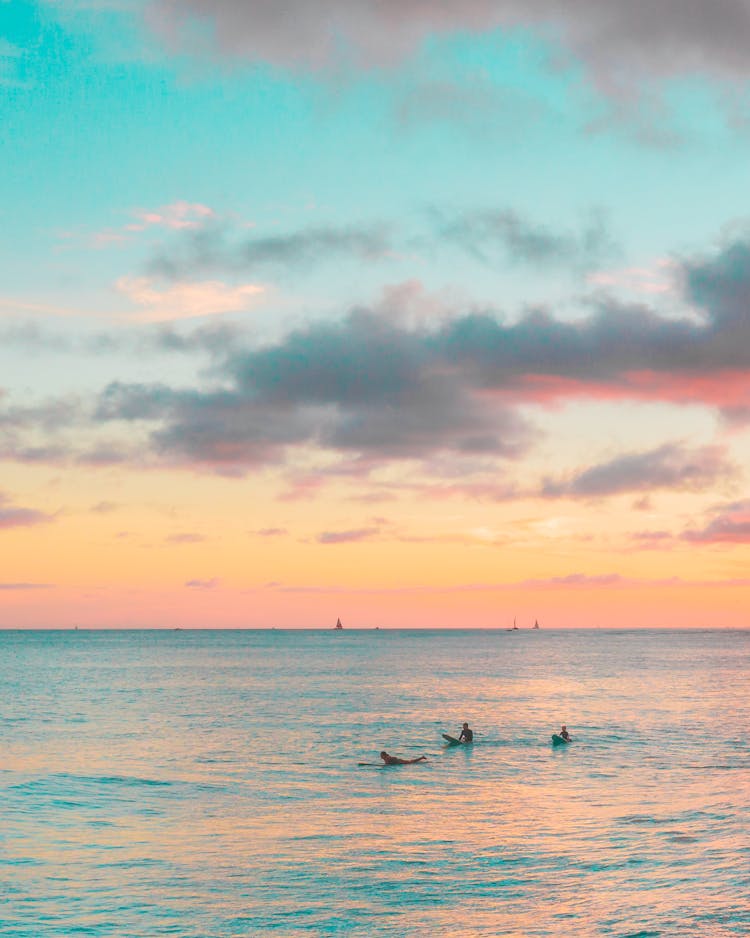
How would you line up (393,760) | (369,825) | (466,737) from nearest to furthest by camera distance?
(369,825)
(393,760)
(466,737)

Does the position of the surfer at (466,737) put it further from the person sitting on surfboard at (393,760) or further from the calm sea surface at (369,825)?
the person sitting on surfboard at (393,760)

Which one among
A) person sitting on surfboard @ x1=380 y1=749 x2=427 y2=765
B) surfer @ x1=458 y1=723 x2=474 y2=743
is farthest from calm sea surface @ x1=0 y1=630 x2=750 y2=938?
surfer @ x1=458 y1=723 x2=474 y2=743

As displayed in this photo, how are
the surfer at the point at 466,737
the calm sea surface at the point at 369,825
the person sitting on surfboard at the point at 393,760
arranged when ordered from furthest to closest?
the surfer at the point at 466,737, the person sitting on surfboard at the point at 393,760, the calm sea surface at the point at 369,825

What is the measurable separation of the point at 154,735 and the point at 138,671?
366 ft

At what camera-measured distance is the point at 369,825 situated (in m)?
43.2

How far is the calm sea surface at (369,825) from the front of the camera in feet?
99.6

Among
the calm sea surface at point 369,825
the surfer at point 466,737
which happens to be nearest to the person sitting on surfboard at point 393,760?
the calm sea surface at point 369,825

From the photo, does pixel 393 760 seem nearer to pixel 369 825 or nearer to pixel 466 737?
pixel 466 737

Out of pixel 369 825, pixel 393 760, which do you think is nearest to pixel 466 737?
pixel 393 760

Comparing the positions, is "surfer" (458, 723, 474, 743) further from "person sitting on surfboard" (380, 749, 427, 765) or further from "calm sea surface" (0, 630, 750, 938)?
"person sitting on surfboard" (380, 749, 427, 765)

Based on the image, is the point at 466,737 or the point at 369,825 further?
the point at 466,737

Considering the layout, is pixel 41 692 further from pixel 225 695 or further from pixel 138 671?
pixel 138 671

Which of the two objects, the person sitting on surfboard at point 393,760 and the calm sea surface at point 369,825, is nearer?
the calm sea surface at point 369,825

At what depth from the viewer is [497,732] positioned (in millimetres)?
81188
